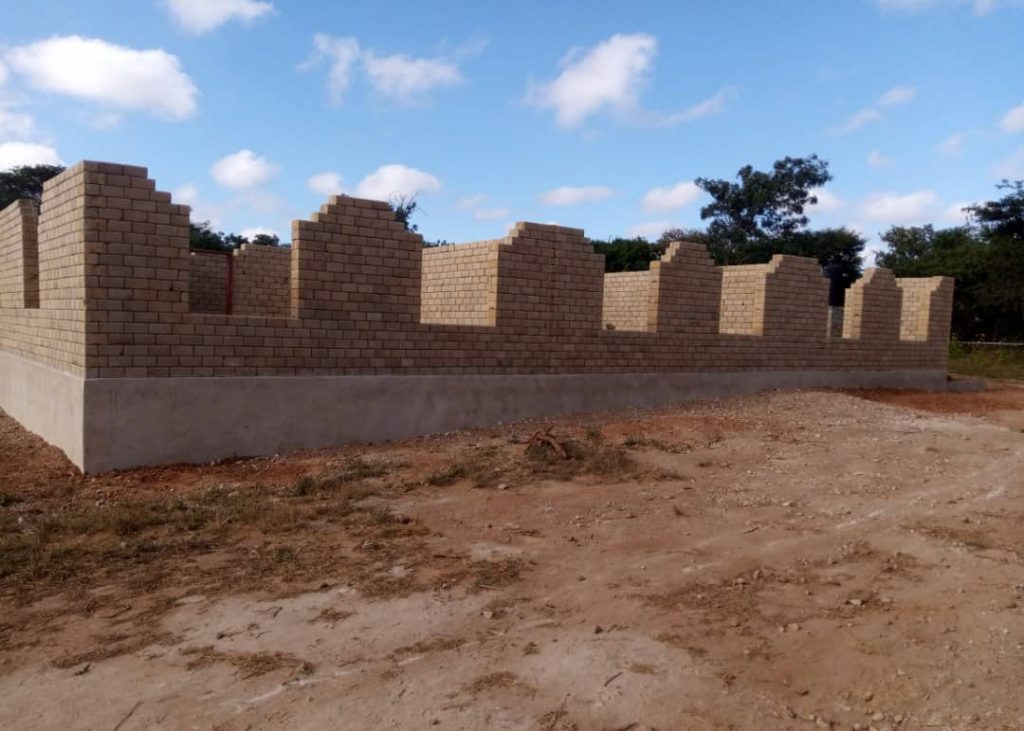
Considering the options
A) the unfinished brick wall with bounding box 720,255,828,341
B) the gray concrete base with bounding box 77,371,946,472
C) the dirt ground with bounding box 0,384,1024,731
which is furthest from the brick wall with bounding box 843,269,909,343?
the dirt ground with bounding box 0,384,1024,731

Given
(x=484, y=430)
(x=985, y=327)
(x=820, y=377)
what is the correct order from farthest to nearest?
(x=985, y=327) → (x=820, y=377) → (x=484, y=430)

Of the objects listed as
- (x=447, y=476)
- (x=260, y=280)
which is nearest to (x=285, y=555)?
(x=447, y=476)

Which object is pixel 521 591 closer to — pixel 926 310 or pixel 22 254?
pixel 22 254

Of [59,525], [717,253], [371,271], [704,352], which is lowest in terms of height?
[59,525]

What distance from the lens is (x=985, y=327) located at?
106 feet

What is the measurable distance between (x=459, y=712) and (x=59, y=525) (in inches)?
158

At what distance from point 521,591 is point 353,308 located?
4963 mm

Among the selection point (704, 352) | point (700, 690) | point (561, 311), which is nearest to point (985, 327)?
point (704, 352)

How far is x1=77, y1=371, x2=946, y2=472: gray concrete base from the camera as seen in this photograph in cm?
728

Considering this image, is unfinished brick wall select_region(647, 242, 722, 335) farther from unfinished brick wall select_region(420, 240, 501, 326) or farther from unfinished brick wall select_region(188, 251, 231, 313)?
unfinished brick wall select_region(188, 251, 231, 313)

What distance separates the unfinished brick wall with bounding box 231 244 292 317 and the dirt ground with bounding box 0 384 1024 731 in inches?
216

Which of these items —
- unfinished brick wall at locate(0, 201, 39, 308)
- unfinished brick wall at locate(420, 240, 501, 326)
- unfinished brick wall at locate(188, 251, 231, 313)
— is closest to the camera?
unfinished brick wall at locate(0, 201, 39, 308)

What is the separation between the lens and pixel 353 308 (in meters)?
8.66

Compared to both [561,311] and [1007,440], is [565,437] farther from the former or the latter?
[1007,440]
